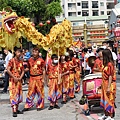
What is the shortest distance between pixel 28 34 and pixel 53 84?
1.48 metres

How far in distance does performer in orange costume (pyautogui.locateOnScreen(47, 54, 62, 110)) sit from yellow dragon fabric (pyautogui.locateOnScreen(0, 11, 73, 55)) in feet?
1.55

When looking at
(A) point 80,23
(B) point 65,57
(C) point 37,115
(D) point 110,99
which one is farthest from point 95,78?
(A) point 80,23

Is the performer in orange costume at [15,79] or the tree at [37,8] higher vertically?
the tree at [37,8]

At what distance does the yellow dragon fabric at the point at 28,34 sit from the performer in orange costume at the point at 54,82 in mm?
473

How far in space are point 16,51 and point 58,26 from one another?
1542 millimetres

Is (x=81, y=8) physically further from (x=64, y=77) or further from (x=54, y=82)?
(x=54, y=82)

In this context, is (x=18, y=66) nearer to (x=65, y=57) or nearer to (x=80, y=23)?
(x=65, y=57)

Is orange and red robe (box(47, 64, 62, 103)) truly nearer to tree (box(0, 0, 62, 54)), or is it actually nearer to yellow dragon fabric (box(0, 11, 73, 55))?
yellow dragon fabric (box(0, 11, 73, 55))

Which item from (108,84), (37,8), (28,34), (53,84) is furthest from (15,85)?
(37,8)

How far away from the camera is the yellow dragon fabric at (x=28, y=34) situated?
939cm

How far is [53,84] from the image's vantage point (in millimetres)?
9750

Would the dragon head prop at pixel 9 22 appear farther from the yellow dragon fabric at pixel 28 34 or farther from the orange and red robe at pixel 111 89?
the orange and red robe at pixel 111 89

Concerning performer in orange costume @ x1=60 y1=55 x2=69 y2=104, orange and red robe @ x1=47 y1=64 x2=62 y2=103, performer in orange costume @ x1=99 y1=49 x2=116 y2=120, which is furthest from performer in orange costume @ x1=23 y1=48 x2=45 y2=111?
performer in orange costume @ x1=99 y1=49 x2=116 y2=120

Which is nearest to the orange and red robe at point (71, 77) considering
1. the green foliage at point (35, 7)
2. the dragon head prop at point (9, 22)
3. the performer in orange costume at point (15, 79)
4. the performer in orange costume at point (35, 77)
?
the performer in orange costume at point (35, 77)
